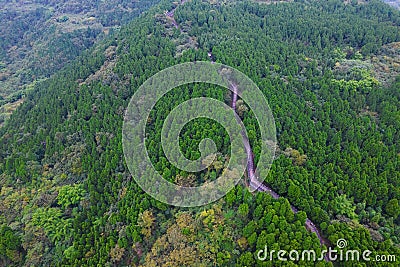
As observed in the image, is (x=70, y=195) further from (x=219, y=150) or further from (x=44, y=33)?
(x=44, y=33)

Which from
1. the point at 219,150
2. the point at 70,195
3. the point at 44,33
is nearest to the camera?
the point at 219,150

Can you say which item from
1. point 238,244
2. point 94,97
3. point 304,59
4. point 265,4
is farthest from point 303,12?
point 238,244

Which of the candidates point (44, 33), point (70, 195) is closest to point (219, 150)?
point (70, 195)

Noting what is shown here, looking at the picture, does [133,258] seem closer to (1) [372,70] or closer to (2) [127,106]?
(2) [127,106]

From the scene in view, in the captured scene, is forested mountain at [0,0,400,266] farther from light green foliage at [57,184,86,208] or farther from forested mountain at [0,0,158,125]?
forested mountain at [0,0,158,125]

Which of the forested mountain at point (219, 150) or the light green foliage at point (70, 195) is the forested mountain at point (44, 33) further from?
the light green foliage at point (70, 195)

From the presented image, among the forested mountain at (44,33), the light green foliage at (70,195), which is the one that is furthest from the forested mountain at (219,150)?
the forested mountain at (44,33)

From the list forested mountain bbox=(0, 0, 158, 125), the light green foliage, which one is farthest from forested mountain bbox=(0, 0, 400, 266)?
forested mountain bbox=(0, 0, 158, 125)
